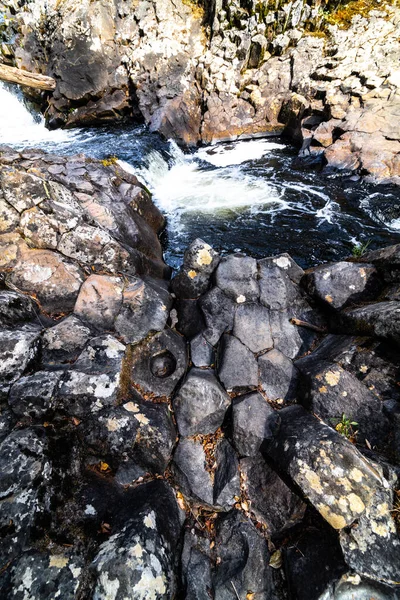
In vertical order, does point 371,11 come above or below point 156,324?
above

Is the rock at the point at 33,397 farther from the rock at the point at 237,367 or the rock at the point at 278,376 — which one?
the rock at the point at 278,376

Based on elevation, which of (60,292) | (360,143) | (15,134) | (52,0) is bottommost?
(60,292)

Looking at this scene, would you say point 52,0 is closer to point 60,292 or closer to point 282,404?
point 60,292

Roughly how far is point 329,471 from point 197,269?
2758 millimetres

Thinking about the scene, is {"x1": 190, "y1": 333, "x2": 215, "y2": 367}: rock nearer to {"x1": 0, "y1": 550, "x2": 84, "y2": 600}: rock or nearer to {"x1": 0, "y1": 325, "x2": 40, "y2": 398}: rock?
{"x1": 0, "y1": 325, "x2": 40, "y2": 398}: rock

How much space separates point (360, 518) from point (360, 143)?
1166 centimetres

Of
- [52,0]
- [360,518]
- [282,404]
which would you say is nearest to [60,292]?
[282,404]

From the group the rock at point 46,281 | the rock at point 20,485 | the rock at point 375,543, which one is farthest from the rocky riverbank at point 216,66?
the rock at point 20,485

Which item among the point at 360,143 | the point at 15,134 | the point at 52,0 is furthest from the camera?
the point at 52,0

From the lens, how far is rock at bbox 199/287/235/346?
11.6 ft

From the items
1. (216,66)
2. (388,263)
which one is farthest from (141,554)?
(216,66)

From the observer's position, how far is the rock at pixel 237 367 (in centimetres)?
315

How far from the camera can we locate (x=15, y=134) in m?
15.0

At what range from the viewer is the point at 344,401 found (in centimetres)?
276
